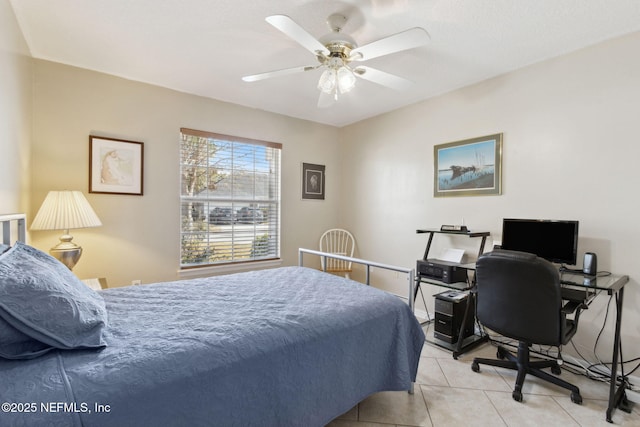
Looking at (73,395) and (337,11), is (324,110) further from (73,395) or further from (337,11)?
(73,395)

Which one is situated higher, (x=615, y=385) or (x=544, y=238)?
(x=544, y=238)

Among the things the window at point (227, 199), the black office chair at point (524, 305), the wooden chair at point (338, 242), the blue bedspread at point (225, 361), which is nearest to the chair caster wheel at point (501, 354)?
the black office chair at point (524, 305)

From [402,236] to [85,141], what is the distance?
337 centimetres

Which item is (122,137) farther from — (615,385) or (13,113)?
(615,385)

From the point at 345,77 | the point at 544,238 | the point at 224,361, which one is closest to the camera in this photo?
the point at 224,361

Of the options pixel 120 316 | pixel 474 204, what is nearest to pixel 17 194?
pixel 120 316

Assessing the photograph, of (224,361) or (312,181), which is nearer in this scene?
(224,361)

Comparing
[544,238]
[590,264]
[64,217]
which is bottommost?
[590,264]

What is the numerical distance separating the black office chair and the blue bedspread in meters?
0.63

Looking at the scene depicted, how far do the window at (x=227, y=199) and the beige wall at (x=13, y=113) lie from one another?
4.00 ft

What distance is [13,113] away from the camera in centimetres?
196

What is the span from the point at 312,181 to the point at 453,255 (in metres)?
2.05

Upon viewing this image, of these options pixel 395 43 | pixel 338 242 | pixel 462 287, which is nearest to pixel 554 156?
pixel 462 287

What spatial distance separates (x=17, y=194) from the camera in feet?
6.86
